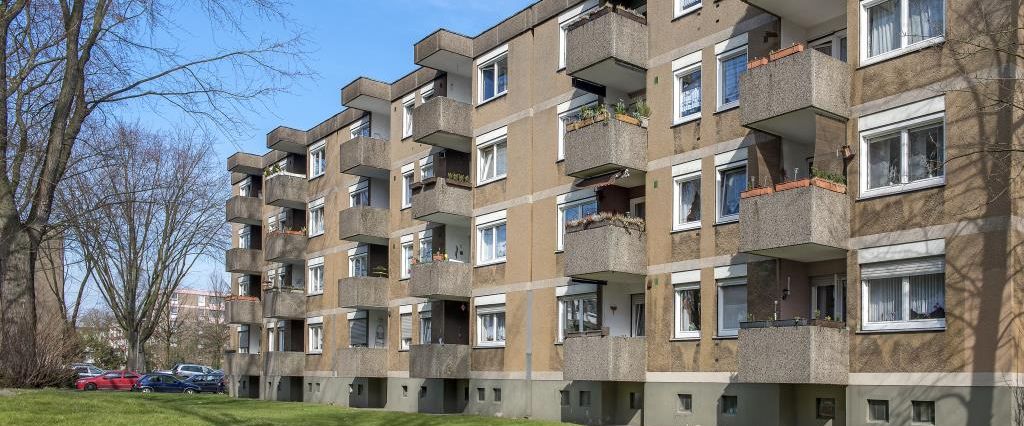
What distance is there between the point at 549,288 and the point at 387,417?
5.91 metres

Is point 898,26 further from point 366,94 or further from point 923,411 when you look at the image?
point 366,94

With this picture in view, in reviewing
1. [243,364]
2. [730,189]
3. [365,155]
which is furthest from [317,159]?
[730,189]

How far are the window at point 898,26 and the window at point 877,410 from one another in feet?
22.1

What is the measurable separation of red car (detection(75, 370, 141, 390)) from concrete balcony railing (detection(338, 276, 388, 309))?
25952 millimetres

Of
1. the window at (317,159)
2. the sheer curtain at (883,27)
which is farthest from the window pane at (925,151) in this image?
the window at (317,159)

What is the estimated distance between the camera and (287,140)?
49844 millimetres

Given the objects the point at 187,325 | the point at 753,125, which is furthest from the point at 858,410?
the point at 187,325

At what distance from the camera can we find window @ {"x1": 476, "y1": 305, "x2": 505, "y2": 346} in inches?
1309

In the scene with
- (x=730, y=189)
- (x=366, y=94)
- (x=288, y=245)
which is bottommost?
(x=288, y=245)

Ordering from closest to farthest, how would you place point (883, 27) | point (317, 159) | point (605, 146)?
point (883, 27) < point (605, 146) < point (317, 159)

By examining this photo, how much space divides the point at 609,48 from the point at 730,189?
15.9ft

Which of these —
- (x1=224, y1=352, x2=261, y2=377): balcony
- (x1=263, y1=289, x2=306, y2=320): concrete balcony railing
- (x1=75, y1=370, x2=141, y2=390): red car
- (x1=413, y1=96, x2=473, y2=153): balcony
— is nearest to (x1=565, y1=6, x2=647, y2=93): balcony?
(x1=413, y1=96, x2=473, y2=153): balcony

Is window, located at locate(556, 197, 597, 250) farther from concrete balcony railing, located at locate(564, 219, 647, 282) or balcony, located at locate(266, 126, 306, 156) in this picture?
balcony, located at locate(266, 126, 306, 156)

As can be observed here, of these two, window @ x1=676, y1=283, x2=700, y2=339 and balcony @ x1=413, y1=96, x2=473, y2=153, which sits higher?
balcony @ x1=413, y1=96, x2=473, y2=153
